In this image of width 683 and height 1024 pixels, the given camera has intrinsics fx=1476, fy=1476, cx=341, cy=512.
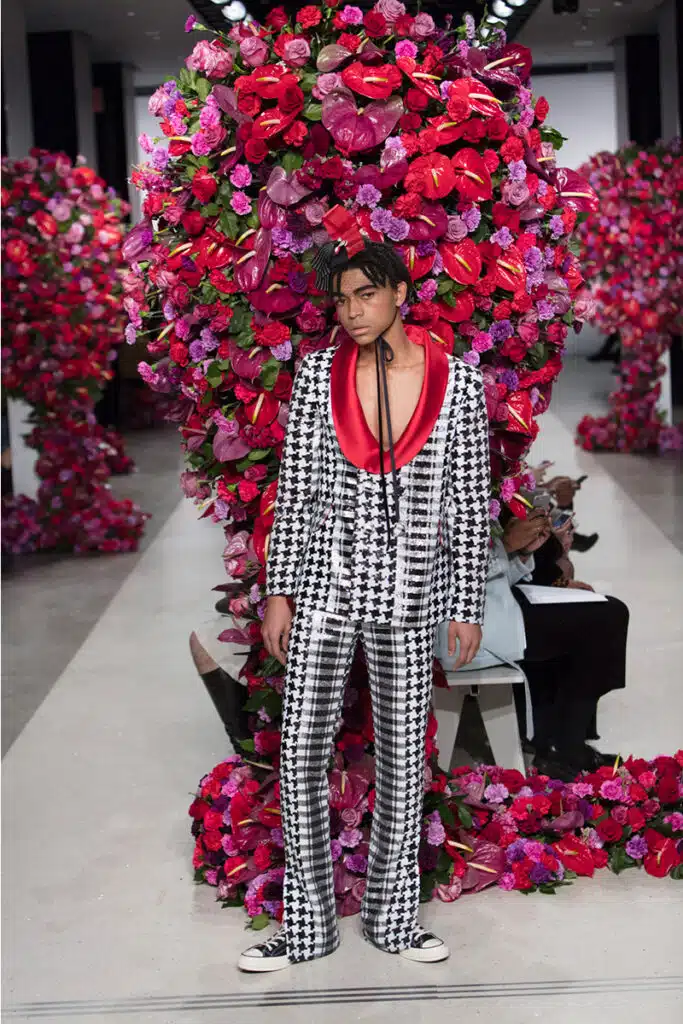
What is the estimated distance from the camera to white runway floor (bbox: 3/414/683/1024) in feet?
10.1

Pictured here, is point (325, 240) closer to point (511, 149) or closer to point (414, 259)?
point (414, 259)

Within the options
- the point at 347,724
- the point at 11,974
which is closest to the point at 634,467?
the point at 347,724

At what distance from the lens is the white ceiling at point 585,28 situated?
1170cm

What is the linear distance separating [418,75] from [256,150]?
14.9 inches

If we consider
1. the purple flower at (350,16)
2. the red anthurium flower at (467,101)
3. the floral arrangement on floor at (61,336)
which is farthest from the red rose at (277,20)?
the floral arrangement on floor at (61,336)

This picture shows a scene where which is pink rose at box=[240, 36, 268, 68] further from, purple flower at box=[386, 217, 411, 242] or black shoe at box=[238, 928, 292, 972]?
black shoe at box=[238, 928, 292, 972]

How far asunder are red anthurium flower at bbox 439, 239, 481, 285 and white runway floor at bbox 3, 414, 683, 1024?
1465mm

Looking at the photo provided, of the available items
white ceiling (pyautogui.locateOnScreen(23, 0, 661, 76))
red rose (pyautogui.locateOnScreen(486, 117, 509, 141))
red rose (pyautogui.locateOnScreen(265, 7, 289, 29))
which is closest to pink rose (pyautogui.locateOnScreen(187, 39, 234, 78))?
red rose (pyautogui.locateOnScreen(265, 7, 289, 29))

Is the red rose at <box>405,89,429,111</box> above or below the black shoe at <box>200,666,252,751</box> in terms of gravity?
above

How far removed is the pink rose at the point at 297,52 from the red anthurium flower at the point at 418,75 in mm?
197

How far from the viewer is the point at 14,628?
6.36m

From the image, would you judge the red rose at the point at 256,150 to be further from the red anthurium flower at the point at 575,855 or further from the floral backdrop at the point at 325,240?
the red anthurium flower at the point at 575,855

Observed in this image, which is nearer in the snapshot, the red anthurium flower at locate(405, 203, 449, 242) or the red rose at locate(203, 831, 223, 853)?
the red anthurium flower at locate(405, 203, 449, 242)

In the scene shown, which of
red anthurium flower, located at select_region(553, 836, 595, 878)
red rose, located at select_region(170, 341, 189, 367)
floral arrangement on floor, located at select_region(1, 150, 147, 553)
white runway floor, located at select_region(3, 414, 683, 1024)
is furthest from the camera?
floral arrangement on floor, located at select_region(1, 150, 147, 553)
